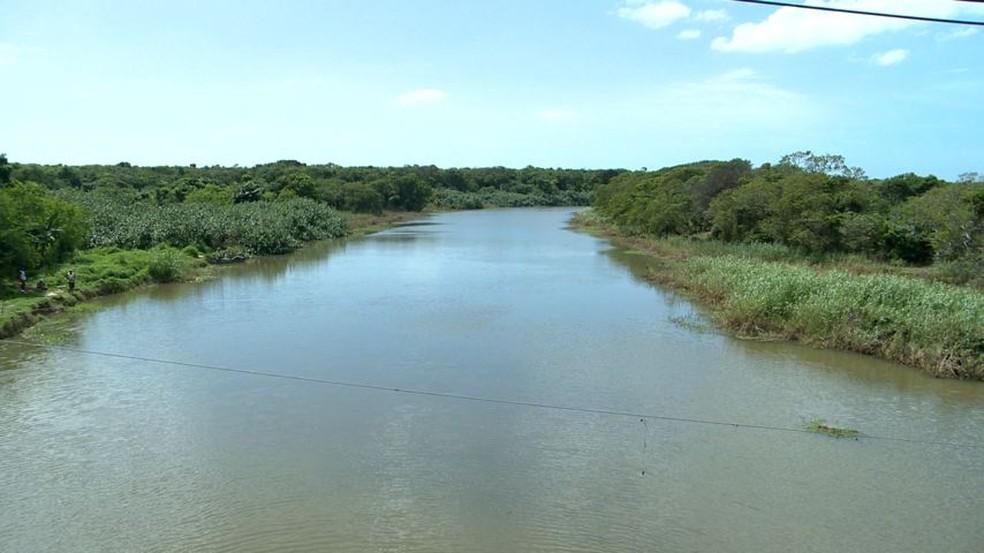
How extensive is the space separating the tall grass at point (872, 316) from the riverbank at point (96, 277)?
50.4ft

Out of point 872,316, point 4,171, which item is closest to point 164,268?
point 4,171

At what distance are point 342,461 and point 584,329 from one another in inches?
336

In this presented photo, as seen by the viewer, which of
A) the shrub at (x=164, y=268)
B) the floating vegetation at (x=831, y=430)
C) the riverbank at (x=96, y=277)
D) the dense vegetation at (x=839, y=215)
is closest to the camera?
the floating vegetation at (x=831, y=430)

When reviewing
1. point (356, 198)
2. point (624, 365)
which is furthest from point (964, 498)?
point (356, 198)

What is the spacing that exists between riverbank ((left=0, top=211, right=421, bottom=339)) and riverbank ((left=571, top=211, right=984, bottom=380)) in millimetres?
15349

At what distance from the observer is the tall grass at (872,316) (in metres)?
12.2

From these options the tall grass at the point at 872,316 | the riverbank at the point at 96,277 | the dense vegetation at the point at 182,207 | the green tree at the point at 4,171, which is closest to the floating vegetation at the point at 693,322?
the tall grass at the point at 872,316

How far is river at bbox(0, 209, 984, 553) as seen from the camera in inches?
276

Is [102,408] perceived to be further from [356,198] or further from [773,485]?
[356,198]

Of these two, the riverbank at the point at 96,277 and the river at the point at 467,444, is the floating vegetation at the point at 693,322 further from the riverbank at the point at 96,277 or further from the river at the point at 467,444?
the riverbank at the point at 96,277

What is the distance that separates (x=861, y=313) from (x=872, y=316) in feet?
0.78

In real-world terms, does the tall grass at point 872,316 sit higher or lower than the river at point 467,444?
higher

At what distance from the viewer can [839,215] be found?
74.3 feet

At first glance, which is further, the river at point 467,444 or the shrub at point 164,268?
the shrub at point 164,268
